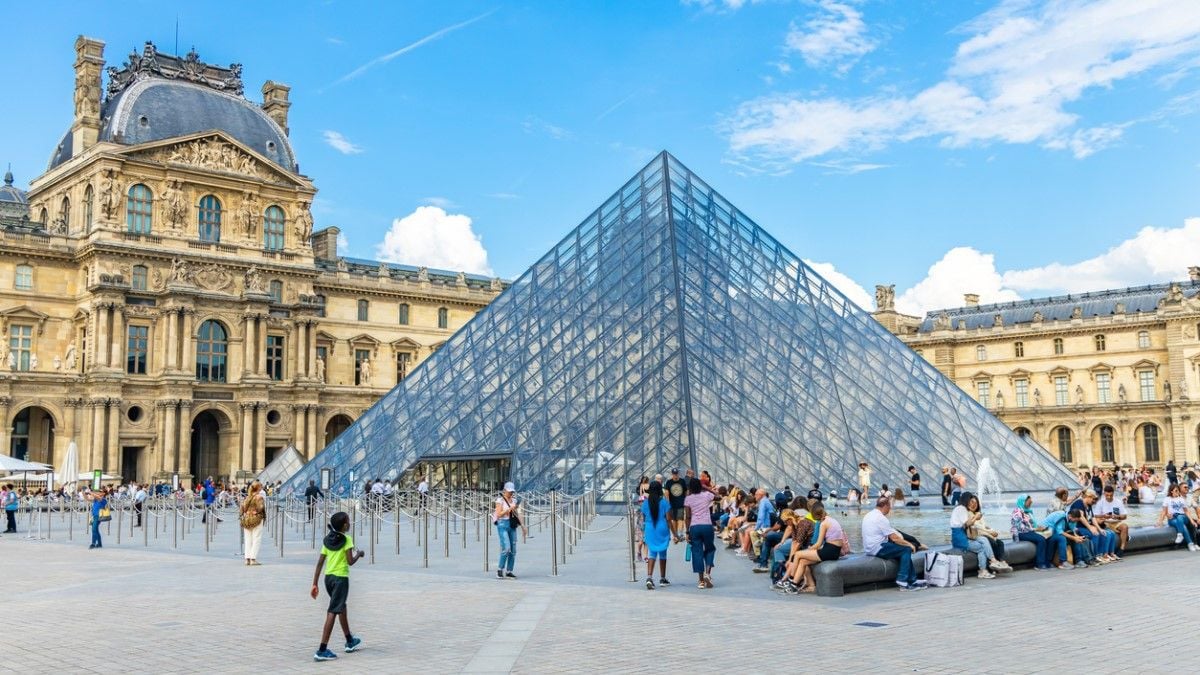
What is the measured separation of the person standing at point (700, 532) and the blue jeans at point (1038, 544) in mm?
3998

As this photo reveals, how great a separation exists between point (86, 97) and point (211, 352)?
11.4 m

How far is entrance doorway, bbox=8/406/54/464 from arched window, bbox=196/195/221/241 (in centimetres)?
928

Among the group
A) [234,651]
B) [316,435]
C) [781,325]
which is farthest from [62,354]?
[234,651]

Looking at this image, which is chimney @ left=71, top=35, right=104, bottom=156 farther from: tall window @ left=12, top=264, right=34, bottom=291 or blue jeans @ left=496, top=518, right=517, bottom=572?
blue jeans @ left=496, top=518, right=517, bottom=572

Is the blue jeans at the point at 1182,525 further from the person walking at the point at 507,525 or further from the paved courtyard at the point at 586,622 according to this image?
the person walking at the point at 507,525

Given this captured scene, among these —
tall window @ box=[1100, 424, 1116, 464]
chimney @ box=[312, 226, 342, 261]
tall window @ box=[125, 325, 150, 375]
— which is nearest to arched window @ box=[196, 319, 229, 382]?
tall window @ box=[125, 325, 150, 375]

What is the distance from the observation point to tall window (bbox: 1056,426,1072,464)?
2520 inches

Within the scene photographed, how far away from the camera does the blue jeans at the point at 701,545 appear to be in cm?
1168

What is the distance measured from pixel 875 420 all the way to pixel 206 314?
3095 centimetres

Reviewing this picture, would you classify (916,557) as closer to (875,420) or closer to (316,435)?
(875,420)

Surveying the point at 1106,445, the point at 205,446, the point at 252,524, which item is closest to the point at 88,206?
the point at 205,446

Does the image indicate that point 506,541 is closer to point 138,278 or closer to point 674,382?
point 674,382

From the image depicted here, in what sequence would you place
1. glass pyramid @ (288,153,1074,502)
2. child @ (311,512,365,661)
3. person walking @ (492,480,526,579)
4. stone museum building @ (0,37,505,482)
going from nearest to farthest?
child @ (311,512,365,661), person walking @ (492,480,526,579), glass pyramid @ (288,153,1074,502), stone museum building @ (0,37,505,482)

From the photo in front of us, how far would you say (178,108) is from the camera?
153ft
